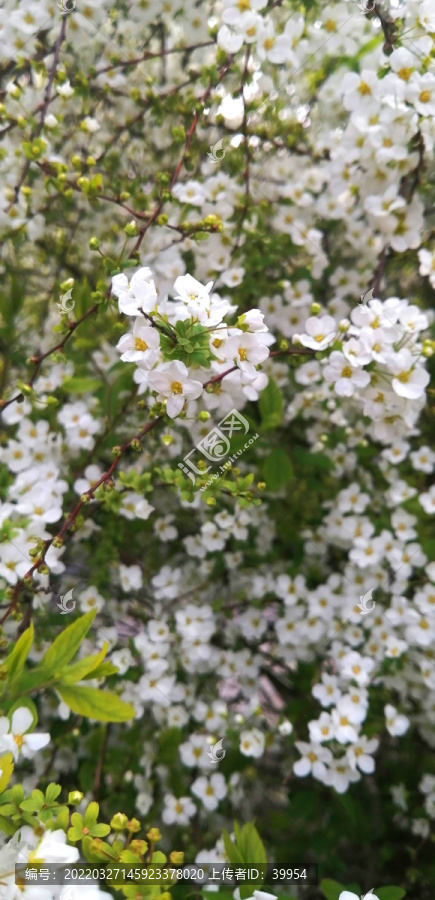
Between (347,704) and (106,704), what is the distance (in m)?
0.62

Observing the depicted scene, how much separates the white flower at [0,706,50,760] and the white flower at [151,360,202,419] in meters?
0.46

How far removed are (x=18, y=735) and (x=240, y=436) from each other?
0.61m

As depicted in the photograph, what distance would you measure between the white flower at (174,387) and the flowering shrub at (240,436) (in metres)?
0.18

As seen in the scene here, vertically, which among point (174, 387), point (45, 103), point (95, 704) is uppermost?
point (45, 103)

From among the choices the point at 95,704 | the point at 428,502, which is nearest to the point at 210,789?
the point at 95,704

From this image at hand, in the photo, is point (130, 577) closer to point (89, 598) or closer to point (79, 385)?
point (89, 598)

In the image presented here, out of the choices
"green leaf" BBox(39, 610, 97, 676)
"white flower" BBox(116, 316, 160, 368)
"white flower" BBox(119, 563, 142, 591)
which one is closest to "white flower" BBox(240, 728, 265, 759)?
"white flower" BBox(119, 563, 142, 591)

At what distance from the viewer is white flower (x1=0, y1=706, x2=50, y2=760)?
0.78m

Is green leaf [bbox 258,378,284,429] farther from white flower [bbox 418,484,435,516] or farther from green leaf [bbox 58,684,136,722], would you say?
green leaf [bbox 58,684,136,722]

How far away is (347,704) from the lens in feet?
4.18

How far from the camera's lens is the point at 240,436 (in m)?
1.14

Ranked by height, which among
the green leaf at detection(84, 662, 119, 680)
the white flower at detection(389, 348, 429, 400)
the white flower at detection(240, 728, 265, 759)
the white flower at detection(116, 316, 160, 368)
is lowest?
the white flower at detection(240, 728, 265, 759)

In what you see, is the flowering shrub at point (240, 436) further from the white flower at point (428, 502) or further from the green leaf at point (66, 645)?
the green leaf at point (66, 645)

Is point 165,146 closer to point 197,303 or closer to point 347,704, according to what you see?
point 197,303
